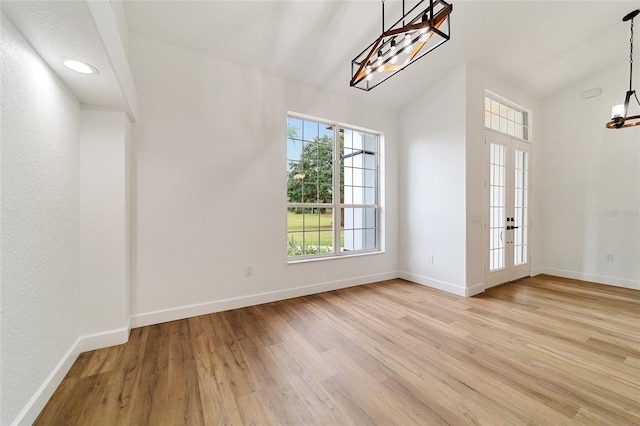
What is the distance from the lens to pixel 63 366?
71.9 inches

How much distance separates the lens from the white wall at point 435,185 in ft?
11.9

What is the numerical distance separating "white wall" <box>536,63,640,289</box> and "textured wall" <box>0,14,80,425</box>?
675 centimetres

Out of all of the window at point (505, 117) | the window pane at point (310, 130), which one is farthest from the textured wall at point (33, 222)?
the window at point (505, 117)

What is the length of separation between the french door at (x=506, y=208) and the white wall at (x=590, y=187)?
21.1 inches

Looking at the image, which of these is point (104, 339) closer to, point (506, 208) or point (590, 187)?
point (506, 208)

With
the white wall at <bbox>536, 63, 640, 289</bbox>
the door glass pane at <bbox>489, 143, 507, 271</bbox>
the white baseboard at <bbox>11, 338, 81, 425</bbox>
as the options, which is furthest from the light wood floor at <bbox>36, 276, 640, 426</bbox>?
the white wall at <bbox>536, 63, 640, 289</bbox>

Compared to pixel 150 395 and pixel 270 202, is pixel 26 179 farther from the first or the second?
pixel 270 202

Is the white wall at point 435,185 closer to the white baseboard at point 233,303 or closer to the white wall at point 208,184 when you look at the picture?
the white baseboard at point 233,303

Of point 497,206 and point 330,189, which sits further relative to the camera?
point 497,206

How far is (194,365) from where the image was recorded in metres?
1.98

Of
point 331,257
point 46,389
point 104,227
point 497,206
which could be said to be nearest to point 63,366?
point 46,389

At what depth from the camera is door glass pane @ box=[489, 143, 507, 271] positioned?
4.03m

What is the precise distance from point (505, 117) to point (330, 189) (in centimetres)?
332

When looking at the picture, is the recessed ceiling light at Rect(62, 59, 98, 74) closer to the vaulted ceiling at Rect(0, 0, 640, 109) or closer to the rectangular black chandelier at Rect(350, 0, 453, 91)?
the vaulted ceiling at Rect(0, 0, 640, 109)
